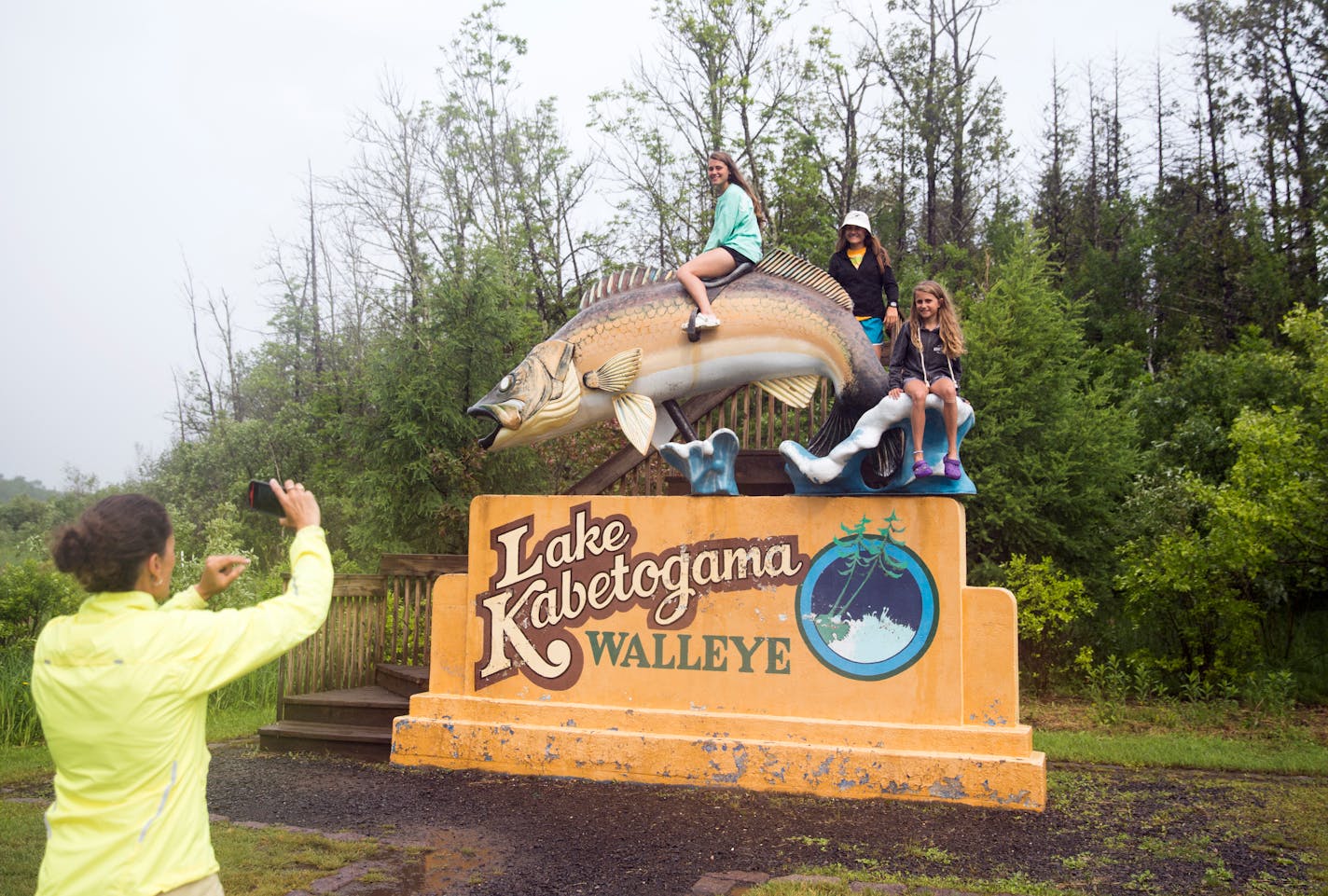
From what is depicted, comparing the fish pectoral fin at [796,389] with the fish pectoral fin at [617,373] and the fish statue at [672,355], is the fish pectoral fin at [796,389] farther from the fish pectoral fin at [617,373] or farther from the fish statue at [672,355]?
the fish pectoral fin at [617,373]

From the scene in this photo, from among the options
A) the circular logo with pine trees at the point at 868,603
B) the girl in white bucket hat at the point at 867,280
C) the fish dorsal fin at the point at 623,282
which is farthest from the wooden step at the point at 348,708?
the girl in white bucket hat at the point at 867,280

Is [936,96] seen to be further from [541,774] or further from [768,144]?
[541,774]

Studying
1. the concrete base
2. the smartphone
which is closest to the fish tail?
the concrete base

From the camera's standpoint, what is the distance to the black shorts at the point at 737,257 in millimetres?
7965

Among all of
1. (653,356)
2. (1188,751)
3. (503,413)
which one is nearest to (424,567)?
(503,413)

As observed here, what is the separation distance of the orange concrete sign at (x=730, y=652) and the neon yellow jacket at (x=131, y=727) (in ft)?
16.4

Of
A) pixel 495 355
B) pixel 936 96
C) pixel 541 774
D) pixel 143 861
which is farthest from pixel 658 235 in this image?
pixel 143 861

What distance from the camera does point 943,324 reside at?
23.5ft

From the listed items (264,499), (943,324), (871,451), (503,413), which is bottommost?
(264,499)

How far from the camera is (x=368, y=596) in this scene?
9594mm

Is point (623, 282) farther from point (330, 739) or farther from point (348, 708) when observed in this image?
point (330, 739)

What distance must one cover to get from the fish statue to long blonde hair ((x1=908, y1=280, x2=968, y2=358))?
57 cm

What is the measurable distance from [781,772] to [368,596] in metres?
4.32

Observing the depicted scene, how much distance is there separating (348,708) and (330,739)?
33 centimetres
